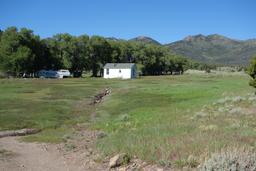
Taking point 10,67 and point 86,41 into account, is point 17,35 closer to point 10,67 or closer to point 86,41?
point 10,67

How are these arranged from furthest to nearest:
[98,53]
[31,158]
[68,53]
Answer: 1. [98,53]
2. [68,53]
3. [31,158]

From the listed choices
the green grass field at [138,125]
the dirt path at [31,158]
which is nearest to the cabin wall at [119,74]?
the green grass field at [138,125]

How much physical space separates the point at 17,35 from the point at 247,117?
88.2 metres

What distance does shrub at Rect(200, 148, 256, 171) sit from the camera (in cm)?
1164

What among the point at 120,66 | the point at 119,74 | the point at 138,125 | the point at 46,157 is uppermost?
the point at 120,66

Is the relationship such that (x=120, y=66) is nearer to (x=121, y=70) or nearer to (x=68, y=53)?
(x=121, y=70)

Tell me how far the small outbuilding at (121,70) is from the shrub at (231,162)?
354 feet

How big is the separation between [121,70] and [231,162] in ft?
363

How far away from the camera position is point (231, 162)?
11.8 meters

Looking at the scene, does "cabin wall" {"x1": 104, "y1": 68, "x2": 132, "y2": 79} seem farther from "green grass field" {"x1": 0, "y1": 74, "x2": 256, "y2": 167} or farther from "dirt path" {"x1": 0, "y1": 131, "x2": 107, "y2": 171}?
"dirt path" {"x1": 0, "y1": 131, "x2": 107, "y2": 171}

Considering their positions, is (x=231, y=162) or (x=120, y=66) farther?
(x=120, y=66)

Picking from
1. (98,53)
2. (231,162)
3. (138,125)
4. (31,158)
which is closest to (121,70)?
(98,53)

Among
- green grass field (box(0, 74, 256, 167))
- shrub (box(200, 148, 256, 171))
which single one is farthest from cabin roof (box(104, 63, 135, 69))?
shrub (box(200, 148, 256, 171))

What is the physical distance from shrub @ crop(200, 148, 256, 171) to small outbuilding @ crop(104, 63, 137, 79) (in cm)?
10775
